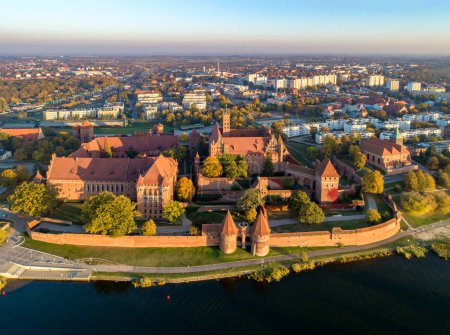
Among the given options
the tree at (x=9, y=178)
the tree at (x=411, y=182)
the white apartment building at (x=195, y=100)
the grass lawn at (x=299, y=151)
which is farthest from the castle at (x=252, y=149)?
the white apartment building at (x=195, y=100)

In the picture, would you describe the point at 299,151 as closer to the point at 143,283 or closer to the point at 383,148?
the point at 383,148

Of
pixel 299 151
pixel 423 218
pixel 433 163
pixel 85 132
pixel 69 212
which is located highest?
pixel 85 132

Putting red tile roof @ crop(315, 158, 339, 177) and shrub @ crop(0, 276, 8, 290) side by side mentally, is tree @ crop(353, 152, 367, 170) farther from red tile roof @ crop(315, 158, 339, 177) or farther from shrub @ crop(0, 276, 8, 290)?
shrub @ crop(0, 276, 8, 290)

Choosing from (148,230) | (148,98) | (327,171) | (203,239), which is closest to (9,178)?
(148,230)

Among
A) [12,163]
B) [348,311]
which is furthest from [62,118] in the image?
[348,311]

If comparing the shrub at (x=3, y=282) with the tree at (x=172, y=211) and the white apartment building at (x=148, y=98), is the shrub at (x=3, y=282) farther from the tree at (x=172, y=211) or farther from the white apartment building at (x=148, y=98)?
the white apartment building at (x=148, y=98)

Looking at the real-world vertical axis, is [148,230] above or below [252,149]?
below

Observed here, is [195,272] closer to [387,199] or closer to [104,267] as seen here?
[104,267]
